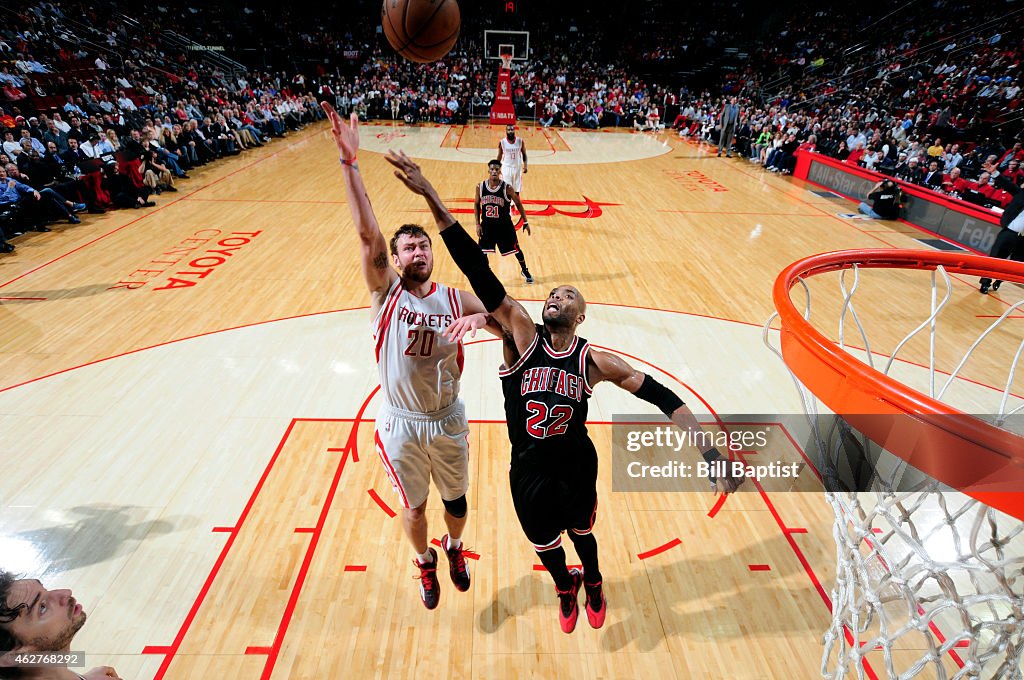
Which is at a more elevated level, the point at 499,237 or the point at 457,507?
the point at 499,237

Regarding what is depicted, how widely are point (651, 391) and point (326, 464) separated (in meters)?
2.82

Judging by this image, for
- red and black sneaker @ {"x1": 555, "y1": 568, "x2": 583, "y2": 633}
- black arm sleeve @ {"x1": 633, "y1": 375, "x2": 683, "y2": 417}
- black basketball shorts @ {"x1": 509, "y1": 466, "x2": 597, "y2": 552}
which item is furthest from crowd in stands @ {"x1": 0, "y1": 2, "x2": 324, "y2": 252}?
black arm sleeve @ {"x1": 633, "y1": 375, "x2": 683, "y2": 417}

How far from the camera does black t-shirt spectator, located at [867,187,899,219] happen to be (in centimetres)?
1162

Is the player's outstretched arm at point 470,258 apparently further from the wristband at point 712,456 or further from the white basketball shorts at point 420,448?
the wristband at point 712,456

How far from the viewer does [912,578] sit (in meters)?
2.99

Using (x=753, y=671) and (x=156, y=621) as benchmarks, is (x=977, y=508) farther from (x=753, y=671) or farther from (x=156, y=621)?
(x=156, y=621)

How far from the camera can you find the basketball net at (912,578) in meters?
2.33

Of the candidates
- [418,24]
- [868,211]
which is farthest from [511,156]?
Answer: [868,211]

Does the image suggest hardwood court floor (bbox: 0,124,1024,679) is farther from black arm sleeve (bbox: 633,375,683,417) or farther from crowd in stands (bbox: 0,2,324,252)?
black arm sleeve (bbox: 633,375,683,417)

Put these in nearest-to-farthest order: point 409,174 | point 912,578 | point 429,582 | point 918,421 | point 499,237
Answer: point 918,421 < point 409,174 < point 912,578 < point 429,582 < point 499,237

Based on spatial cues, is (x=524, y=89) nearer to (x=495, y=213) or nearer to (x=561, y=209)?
(x=561, y=209)

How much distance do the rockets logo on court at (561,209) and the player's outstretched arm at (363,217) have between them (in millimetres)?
8462

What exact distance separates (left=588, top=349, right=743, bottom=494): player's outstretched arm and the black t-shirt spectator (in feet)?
37.7

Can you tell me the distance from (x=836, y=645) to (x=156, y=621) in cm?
383
